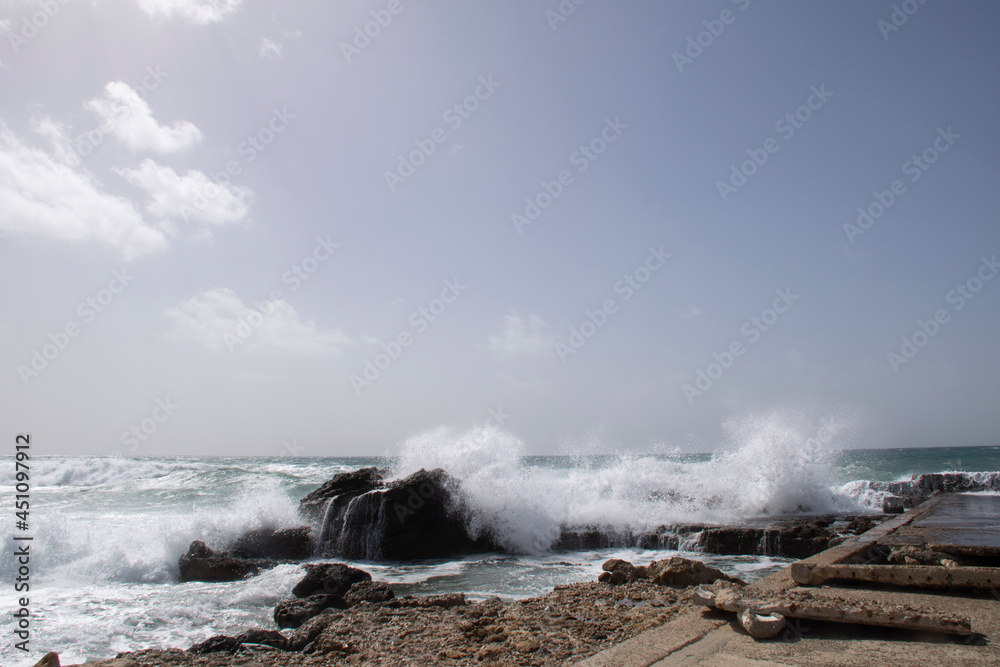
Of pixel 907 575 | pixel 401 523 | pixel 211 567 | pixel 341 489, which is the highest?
pixel 341 489

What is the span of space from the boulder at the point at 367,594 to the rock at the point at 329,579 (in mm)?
554

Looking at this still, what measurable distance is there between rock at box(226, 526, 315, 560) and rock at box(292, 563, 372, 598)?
4.66 m

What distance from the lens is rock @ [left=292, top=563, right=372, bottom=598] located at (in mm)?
8117

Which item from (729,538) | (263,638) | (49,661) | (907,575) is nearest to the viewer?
(907,575)

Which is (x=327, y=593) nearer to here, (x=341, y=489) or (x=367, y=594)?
(x=367, y=594)

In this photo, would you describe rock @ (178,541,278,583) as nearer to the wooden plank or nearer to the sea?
the sea

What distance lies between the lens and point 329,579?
820 cm

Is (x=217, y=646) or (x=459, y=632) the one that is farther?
(x=217, y=646)

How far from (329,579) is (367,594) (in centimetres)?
Answer: 112

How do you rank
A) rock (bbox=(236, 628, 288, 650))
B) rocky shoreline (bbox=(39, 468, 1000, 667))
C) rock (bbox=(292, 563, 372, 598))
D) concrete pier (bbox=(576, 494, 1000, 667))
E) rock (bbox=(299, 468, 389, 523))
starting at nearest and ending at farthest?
concrete pier (bbox=(576, 494, 1000, 667)) < rocky shoreline (bbox=(39, 468, 1000, 667)) < rock (bbox=(236, 628, 288, 650)) < rock (bbox=(292, 563, 372, 598)) < rock (bbox=(299, 468, 389, 523))

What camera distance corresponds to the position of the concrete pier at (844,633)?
3113 millimetres

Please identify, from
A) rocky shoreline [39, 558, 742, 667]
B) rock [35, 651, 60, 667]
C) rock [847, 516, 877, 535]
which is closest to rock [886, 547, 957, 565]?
rocky shoreline [39, 558, 742, 667]

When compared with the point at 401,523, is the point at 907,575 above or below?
above

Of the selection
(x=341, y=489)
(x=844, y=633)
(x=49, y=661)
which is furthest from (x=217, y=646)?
(x=341, y=489)
